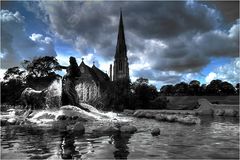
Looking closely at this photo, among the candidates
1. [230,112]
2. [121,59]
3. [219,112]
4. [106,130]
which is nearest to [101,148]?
[106,130]

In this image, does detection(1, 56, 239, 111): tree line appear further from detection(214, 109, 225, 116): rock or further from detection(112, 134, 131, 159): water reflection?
detection(112, 134, 131, 159): water reflection

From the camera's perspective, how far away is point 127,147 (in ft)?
37.3

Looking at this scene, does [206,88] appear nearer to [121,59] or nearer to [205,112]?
[121,59]

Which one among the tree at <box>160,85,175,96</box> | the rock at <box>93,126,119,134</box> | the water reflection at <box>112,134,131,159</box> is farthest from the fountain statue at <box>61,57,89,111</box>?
the tree at <box>160,85,175,96</box>

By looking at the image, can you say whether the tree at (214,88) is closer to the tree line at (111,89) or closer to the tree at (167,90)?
the tree line at (111,89)

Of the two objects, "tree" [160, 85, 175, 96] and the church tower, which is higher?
the church tower

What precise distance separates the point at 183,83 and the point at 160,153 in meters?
138

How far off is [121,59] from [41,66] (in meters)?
61.6

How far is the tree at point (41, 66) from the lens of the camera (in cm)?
8594

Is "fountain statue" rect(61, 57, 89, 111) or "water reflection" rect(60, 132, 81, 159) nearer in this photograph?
"water reflection" rect(60, 132, 81, 159)

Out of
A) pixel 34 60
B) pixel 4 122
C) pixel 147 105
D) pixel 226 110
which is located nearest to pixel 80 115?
pixel 4 122

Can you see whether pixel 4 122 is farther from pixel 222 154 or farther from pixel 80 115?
pixel 222 154

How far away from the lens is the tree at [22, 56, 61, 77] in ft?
282

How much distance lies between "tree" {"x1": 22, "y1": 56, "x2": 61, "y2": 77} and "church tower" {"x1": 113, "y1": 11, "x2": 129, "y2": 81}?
55390mm
